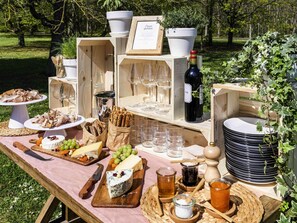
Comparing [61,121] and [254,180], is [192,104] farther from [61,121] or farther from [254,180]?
[61,121]

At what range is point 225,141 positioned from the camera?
1452 millimetres

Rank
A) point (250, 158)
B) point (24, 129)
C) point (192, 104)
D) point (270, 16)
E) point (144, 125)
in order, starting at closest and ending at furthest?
point (250, 158), point (192, 104), point (144, 125), point (24, 129), point (270, 16)

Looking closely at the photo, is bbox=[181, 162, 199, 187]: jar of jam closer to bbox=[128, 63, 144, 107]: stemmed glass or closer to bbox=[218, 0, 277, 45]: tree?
bbox=[128, 63, 144, 107]: stemmed glass

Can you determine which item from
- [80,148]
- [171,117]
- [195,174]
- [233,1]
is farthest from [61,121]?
[233,1]

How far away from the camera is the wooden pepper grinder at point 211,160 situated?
4.42 feet

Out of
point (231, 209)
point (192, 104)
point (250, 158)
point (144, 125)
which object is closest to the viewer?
point (231, 209)

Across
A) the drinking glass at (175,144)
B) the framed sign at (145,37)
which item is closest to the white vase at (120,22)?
the framed sign at (145,37)

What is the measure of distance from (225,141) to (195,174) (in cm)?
19

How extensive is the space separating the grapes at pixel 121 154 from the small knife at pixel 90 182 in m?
0.08

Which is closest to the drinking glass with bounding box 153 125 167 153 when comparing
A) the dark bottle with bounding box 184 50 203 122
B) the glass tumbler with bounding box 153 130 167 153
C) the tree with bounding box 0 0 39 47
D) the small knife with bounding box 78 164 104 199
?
the glass tumbler with bounding box 153 130 167 153

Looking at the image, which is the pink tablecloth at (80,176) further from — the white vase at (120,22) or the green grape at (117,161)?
the white vase at (120,22)

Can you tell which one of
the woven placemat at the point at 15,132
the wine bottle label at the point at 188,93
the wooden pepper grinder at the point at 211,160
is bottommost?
the woven placemat at the point at 15,132

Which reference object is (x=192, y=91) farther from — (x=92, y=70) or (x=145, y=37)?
(x=92, y=70)

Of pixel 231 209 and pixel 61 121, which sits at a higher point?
pixel 61 121
